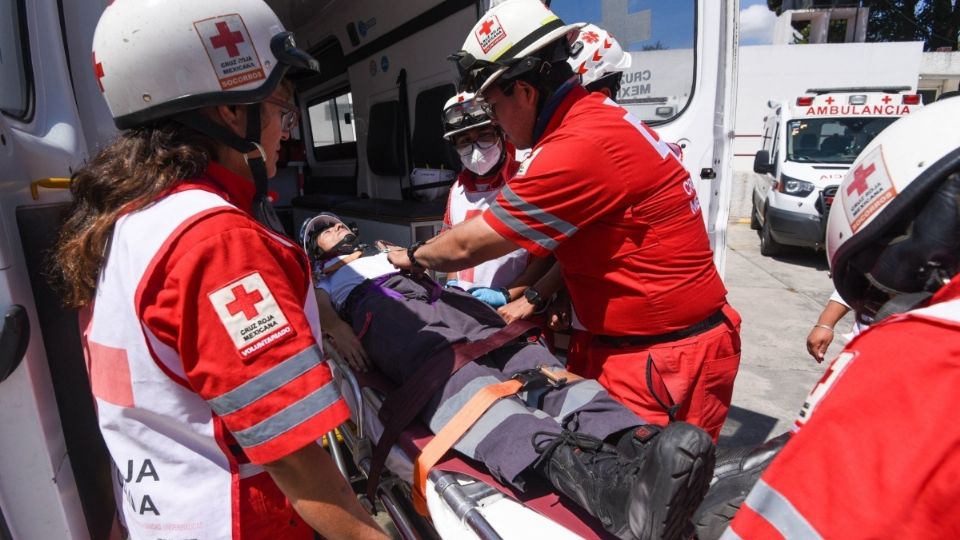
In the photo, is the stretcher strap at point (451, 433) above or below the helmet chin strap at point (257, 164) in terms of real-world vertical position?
below

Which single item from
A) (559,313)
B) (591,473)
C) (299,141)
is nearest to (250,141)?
(591,473)

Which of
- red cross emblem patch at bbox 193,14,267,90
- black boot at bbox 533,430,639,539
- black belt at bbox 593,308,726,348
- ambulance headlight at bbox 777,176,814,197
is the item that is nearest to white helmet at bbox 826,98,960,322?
black boot at bbox 533,430,639,539

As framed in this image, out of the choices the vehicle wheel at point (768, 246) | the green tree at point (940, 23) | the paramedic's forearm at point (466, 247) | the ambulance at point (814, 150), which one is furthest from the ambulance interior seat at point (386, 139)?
the green tree at point (940, 23)

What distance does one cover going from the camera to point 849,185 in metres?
1.00

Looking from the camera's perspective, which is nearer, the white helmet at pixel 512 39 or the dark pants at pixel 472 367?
the dark pants at pixel 472 367

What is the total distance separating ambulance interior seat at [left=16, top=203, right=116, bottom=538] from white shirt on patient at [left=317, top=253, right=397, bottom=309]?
115cm

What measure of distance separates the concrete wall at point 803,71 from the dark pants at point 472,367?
39.3 feet

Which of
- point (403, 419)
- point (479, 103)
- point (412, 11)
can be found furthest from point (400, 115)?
point (403, 419)

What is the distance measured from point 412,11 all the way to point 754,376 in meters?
3.93

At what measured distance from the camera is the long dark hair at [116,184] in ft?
3.14

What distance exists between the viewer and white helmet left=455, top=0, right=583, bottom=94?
1.74 meters

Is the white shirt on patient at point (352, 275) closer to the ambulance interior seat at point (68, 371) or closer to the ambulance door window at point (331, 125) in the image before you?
the ambulance interior seat at point (68, 371)

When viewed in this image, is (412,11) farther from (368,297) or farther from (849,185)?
(849,185)

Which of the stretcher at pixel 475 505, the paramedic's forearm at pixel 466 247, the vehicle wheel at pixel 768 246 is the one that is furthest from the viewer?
the vehicle wheel at pixel 768 246
